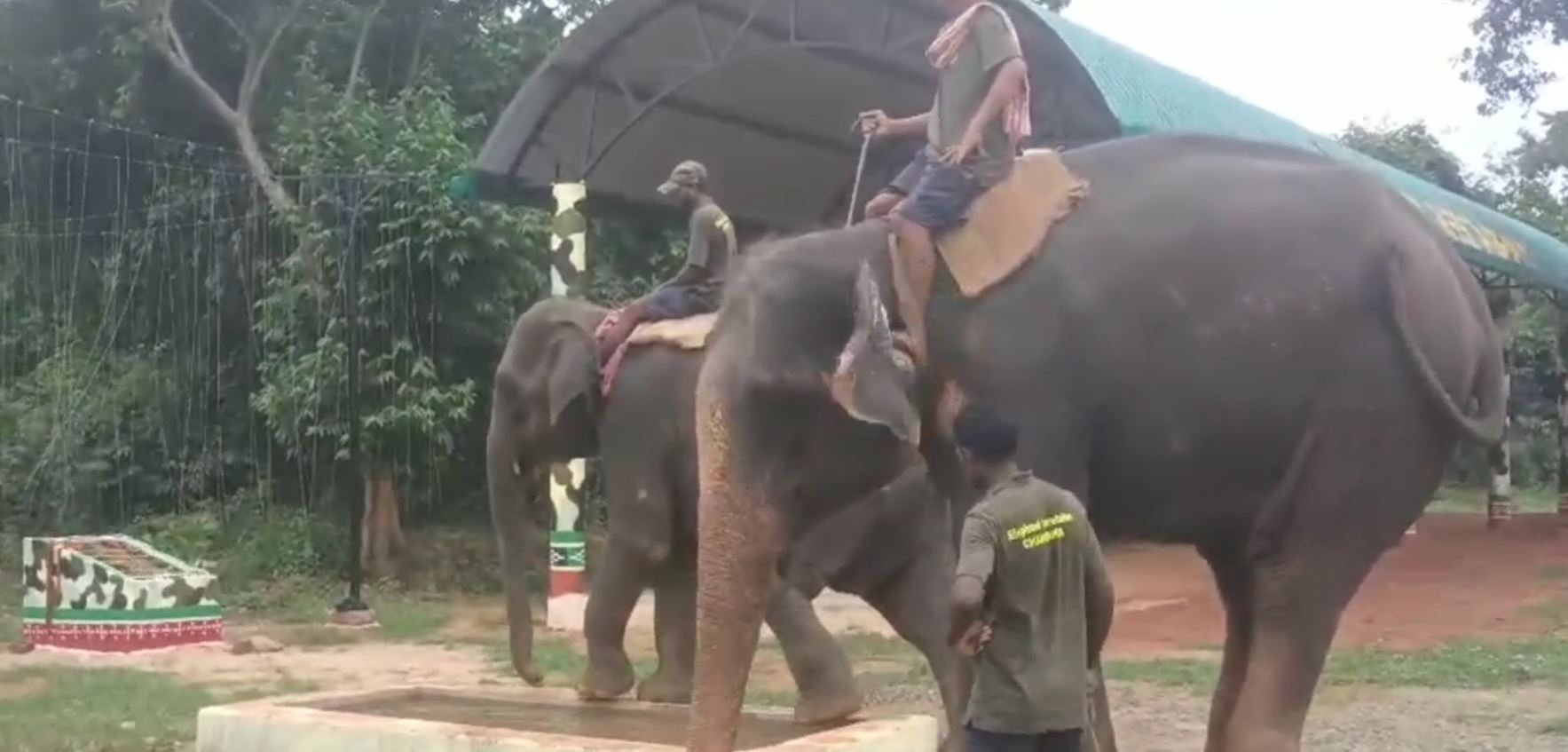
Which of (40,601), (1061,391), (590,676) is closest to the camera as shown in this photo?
(1061,391)

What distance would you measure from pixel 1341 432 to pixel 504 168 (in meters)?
10.8

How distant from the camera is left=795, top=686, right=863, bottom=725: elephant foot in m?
7.27

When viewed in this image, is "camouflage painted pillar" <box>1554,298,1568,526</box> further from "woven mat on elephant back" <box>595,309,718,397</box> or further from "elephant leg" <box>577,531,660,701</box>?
"elephant leg" <box>577,531,660,701</box>

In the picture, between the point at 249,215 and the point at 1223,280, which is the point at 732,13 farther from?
the point at 1223,280

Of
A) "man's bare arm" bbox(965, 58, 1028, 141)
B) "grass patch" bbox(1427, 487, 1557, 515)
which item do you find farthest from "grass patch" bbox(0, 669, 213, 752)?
"grass patch" bbox(1427, 487, 1557, 515)

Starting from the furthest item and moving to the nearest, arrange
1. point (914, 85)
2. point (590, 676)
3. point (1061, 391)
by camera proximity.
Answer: point (914, 85) → point (590, 676) → point (1061, 391)

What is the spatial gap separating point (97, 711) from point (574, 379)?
4.27 m

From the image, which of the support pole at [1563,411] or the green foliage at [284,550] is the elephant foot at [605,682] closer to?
the green foliage at [284,550]

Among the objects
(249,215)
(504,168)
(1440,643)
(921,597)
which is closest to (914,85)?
(504,168)

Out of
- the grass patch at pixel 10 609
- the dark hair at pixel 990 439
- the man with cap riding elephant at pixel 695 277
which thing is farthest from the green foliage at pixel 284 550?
Result: the dark hair at pixel 990 439

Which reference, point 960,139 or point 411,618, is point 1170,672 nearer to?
point 960,139

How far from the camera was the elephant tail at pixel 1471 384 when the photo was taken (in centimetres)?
550

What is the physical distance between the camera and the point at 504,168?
15414 millimetres

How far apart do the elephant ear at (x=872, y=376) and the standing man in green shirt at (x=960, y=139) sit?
27 cm
